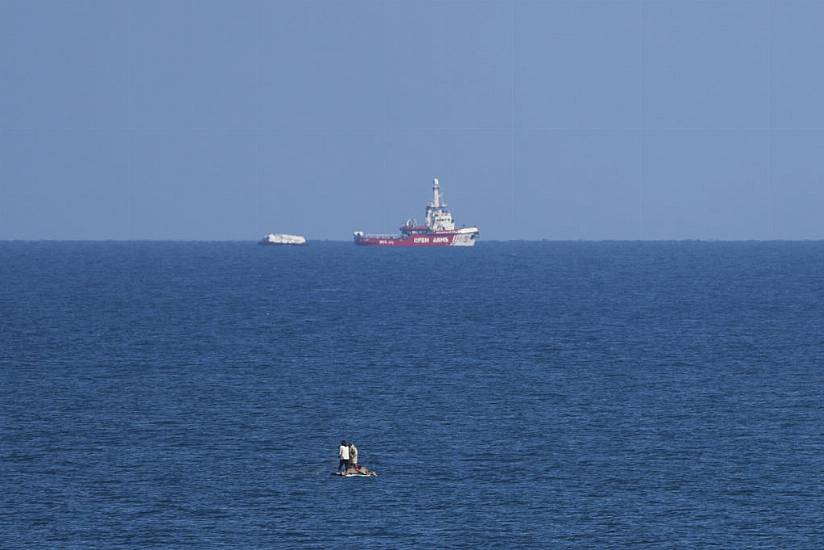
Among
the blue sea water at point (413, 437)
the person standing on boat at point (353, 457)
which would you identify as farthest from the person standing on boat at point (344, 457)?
the blue sea water at point (413, 437)

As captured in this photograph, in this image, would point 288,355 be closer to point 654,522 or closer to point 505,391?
point 505,391

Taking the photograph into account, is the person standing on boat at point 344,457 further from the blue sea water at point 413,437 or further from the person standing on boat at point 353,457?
the blue sea water at point 413,437

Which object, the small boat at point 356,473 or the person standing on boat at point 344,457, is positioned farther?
the person standing on boat at point 344,457

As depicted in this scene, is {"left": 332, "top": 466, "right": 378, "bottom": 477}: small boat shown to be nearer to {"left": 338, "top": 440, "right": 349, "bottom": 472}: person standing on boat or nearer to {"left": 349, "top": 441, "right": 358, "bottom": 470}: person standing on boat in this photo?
{"left": 349, "top": 441, "right": 358, "bottom": 470}: person standing on boat

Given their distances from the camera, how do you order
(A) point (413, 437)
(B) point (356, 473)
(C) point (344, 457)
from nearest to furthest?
1. (B) point (356, 473)
2. (C) point (344, 457)
3. (A) point (413, 437)

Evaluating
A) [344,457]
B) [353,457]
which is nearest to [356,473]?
[353,457]

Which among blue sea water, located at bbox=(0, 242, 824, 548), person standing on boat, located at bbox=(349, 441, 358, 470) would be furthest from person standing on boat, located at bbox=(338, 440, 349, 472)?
blue sea water, located at bbox=(0, 242, 824, 548)

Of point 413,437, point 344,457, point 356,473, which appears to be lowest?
point 356,473

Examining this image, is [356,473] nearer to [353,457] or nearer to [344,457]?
[353,457]

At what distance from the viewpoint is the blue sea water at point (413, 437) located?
202 feet

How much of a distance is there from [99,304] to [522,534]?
13183cm

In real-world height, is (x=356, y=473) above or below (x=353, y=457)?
below

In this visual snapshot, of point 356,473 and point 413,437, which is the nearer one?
point 356,473

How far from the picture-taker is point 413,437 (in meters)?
80.9
